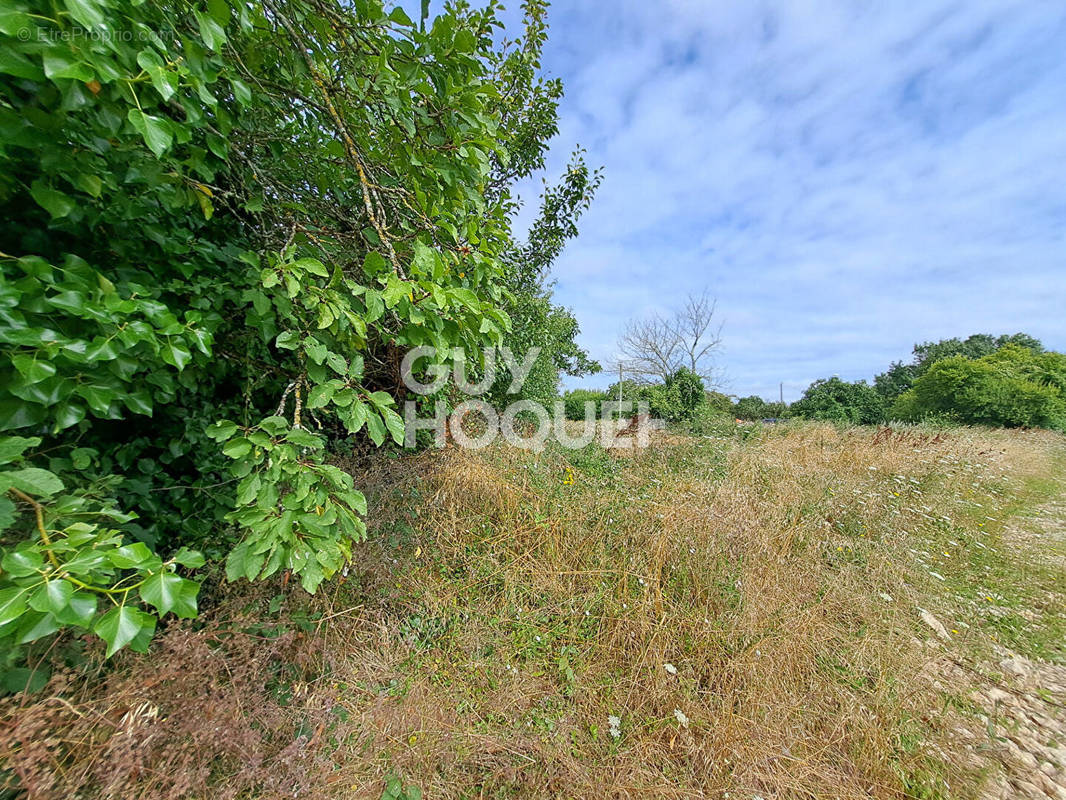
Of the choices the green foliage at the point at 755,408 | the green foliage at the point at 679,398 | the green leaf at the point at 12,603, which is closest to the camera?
the green leaf at the point at 12,603

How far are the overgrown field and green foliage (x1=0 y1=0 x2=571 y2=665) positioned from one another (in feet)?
1.31

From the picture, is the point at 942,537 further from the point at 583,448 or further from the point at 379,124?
the point at 379,124

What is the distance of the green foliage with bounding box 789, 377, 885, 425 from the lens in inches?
497

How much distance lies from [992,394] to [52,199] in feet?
64.2

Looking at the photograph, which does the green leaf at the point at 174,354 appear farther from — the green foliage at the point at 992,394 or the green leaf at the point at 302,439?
the green foliage at the point at 992,394

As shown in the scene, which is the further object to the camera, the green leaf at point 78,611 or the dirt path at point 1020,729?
the dirt path at point 1020,729

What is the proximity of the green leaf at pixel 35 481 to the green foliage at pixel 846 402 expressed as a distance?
1616 centimetres

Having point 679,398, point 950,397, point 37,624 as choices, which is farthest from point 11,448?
point 950,397

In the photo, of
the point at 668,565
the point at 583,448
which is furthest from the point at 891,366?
the point at 668,565

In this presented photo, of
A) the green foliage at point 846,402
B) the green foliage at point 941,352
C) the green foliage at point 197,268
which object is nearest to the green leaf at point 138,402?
the green foliage at point 197,268

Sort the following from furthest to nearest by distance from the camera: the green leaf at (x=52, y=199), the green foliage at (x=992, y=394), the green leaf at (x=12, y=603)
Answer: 1. the green foliage at (x=992, y=394)
2. the green leaf at (x=52, y=199)
3. the green leaf at (x=12, y=603)

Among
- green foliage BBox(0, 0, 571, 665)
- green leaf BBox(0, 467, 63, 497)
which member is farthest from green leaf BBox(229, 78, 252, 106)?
green leaf BBox(0, 467, 63, 497)

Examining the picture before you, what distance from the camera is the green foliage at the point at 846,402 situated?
497 inches

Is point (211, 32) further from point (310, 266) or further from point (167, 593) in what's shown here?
point (167, 593)
